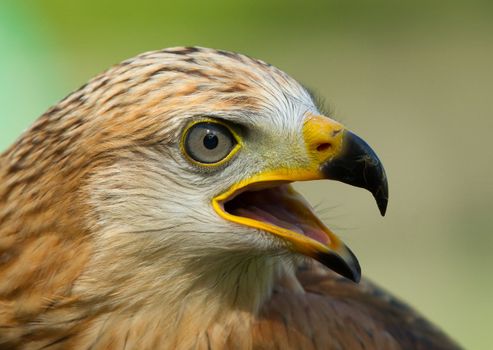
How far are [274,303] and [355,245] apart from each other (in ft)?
12.0

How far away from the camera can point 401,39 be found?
6.39 metres

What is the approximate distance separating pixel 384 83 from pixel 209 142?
15.5ft

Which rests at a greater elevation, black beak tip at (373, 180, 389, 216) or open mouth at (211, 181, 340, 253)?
black beak tip at (373, 180, 389, 216)

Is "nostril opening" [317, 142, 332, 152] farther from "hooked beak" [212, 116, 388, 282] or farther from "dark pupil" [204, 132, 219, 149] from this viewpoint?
"dark pupil" [204, 132, 219, 149]

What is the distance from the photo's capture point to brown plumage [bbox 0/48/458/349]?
1521 mm

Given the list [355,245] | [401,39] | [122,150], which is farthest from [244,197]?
[401,39]

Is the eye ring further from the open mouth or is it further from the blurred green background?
the blurred green background

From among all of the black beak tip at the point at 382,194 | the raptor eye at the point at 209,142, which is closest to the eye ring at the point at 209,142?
the raptor eye at the point at 209,142

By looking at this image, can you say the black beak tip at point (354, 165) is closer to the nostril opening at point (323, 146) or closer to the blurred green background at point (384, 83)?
the nostril opening at point (323, 146)

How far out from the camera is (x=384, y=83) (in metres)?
6.12

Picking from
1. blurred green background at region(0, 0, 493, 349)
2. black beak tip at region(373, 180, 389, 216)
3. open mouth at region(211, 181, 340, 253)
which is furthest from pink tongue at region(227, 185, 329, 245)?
blurred green background at region(0, 0, 493, 349)

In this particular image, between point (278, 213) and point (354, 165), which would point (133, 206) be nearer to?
point (278, 213)

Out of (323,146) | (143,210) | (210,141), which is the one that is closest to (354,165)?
(323,146)

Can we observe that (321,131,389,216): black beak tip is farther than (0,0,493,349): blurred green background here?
No
